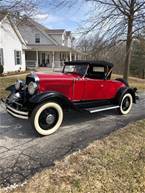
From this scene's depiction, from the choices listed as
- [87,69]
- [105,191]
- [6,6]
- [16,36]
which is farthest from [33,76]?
[16,36]

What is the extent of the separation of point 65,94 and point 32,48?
25036 mm

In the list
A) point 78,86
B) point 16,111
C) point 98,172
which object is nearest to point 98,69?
point 78,86

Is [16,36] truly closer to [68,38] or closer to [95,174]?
[68,38]

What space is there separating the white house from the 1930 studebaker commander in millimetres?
16441

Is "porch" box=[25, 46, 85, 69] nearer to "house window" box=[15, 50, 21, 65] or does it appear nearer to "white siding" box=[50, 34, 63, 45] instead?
"white siding" box=[50, 34, 63, 45]

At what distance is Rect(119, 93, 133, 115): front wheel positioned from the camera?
286 inches

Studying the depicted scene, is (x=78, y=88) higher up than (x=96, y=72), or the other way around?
(x=96, y=72)

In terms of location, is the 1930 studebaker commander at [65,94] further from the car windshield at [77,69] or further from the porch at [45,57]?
the porch at [45,57]

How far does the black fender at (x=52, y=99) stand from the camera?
5090 mm

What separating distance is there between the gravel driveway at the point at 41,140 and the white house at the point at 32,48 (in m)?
16.7

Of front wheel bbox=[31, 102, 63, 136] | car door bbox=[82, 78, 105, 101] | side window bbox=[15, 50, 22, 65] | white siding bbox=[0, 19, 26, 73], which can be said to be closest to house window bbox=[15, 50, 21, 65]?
side window bbox=[15, 50, 22, 65]

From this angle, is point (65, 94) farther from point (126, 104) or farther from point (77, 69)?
point (126, 104)

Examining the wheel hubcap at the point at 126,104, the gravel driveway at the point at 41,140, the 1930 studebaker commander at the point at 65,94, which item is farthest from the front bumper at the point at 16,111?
the wheel hubcap at the point at 126,104

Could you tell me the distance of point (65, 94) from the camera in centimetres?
583
